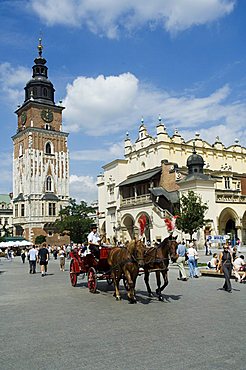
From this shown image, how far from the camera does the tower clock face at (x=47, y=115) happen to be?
81.4 metres

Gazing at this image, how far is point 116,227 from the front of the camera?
53.0 metres

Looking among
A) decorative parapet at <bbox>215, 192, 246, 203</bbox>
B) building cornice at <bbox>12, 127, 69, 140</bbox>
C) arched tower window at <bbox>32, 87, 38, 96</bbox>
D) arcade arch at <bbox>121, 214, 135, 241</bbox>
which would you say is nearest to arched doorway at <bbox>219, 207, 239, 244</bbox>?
decorative parapet at <bbox>215, 192, 246, 203</bbox>

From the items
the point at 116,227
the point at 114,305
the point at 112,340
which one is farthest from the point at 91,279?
the point at 116,227

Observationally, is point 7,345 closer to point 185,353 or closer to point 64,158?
point 185,353

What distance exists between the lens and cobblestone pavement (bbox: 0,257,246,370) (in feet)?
20.5

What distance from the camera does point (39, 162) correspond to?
258ft

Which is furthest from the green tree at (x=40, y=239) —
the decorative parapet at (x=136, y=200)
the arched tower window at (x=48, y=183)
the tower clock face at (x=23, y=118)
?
the decorative parapet at (x=136, y=200)

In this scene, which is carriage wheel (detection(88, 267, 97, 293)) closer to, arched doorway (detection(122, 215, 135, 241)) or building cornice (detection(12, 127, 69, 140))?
arched doorway (detection(122, 215, 135, 241))

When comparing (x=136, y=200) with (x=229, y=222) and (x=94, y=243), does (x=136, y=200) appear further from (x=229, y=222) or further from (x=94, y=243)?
(x=94, y=243)

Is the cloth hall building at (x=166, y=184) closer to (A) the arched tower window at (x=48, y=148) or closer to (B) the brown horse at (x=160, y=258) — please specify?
(A) the arched tower window at (x=48, y=148)

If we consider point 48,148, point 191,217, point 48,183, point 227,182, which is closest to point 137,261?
point 191,217

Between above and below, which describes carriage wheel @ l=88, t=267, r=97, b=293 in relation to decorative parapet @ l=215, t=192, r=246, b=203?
below

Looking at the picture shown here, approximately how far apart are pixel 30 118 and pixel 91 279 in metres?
69.5

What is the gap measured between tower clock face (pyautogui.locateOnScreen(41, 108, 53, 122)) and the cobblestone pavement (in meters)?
70.8
